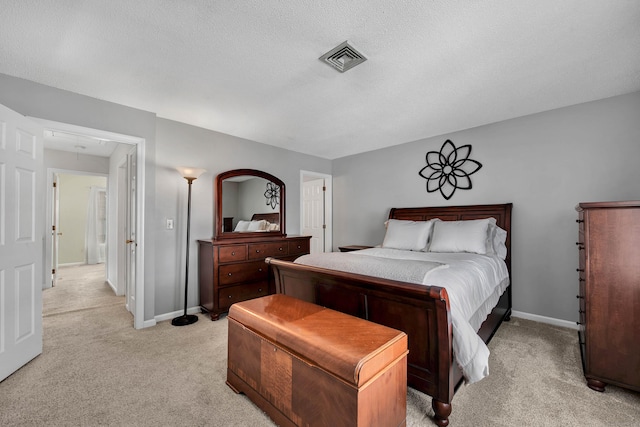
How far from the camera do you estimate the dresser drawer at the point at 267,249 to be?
11.7 ft

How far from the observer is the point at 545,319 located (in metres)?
3.07

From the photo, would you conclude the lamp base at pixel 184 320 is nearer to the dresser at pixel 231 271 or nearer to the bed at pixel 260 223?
the dresser at pixel 231 271

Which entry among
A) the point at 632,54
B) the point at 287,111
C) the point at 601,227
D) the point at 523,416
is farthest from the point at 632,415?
the point at 287,111

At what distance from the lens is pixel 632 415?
164 centimetres

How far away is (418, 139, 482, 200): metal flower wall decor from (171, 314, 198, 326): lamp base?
3.55 m

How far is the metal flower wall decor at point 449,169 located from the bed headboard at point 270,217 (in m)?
2.30

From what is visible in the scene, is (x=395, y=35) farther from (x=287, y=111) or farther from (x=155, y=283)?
(x=155, y=283)

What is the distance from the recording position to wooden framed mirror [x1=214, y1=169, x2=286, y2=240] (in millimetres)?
3678

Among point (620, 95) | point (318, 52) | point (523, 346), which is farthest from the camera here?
point (620, 95)

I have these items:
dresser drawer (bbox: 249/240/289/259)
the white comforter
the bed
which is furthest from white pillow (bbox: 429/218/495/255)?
the bed

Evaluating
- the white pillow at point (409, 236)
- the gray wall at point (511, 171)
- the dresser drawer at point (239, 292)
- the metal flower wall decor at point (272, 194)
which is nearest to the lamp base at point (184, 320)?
the gray wall at point (511, 171)

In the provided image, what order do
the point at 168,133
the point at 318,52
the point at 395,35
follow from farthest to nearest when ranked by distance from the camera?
1. the point at 168,133
2. the point at 318,52
3. the point at 395,35

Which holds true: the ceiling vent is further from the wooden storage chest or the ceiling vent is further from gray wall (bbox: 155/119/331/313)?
gray wall (bbox: 155/119/331/313)

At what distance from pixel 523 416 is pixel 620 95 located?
316 centimetres
